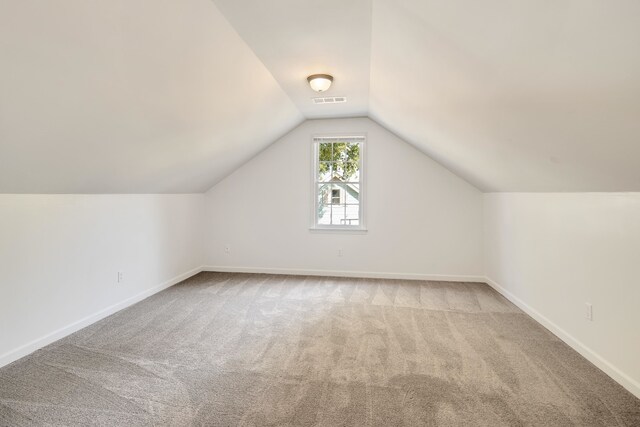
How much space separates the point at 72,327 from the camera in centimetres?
318

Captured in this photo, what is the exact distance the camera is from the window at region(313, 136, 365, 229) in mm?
5500

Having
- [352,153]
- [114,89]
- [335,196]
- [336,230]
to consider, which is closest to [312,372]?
[114,89]

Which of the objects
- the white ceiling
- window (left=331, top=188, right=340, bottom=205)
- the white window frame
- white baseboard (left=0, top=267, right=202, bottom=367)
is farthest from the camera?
window (left=331, top=188, right=340, bottom=205)

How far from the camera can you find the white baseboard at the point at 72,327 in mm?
2623

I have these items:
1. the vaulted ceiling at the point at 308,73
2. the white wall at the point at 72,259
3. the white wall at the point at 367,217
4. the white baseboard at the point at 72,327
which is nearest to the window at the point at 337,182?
the white wall at the point at 367,217

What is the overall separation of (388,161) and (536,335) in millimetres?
2968

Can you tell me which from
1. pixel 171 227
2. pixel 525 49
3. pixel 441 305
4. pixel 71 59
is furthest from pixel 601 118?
pixel 171 227

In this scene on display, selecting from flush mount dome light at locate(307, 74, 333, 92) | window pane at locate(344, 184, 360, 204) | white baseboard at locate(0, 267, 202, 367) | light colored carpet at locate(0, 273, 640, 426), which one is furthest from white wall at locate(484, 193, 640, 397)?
white baseboard at locate(0, 267, 202, 367)

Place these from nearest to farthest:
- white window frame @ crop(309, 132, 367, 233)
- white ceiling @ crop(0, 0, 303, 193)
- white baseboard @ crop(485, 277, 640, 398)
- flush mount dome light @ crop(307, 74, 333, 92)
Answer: white ceiling @ crop(0, 0, 303, 193) → white baseboard @ crop(485, 277, 640, 398) → flush mount dome light @ crop(307, 74, 333, 92) → white window frame @ crop(309, 132, 367, 233)

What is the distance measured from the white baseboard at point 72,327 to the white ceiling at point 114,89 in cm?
119

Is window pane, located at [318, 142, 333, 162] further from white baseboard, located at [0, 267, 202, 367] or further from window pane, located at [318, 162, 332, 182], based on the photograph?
white baseboard, located at [0, 267, 202, 367]

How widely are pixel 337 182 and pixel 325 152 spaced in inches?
20.4

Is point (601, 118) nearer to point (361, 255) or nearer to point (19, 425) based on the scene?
point (19, 425)

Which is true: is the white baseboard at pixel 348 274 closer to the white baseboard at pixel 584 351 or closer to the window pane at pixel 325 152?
the white baseboard at pixel 584 351
